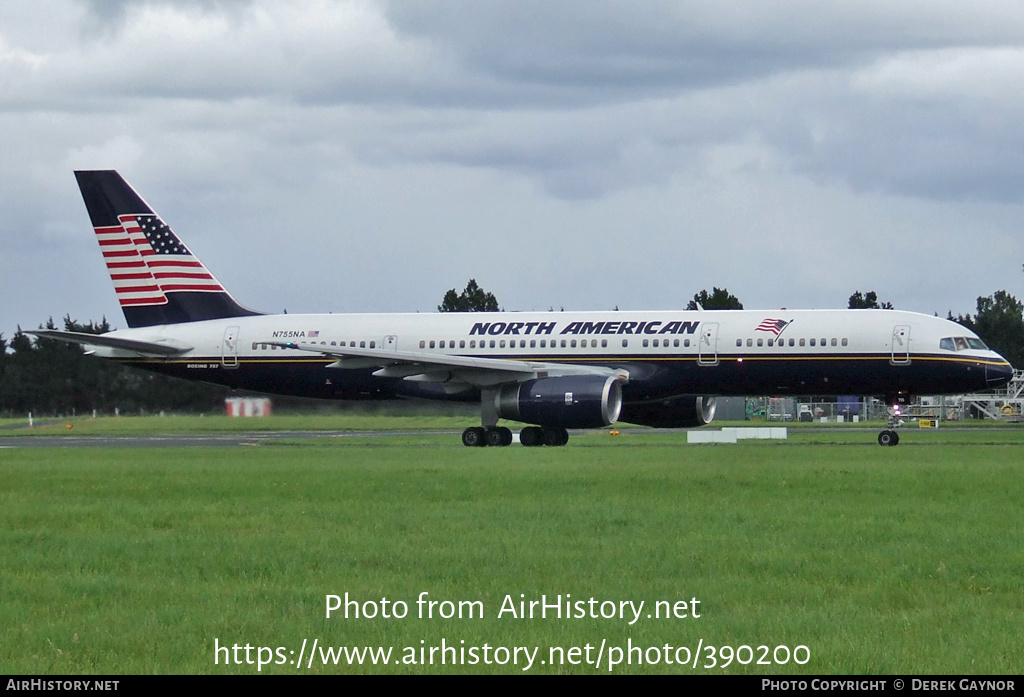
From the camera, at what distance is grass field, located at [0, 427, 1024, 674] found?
934cm

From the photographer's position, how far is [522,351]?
4153cm

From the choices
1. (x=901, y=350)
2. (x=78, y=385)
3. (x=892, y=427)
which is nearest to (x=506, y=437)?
(x=892, y=427)

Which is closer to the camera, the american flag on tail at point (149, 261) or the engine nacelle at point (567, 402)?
the engine nacelle at point (567, 402)

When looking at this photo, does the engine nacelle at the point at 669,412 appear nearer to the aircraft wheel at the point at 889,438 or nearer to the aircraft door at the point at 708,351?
the aircraft door at the point at 708,351

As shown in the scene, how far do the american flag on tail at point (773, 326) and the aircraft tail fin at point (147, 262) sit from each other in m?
17.0

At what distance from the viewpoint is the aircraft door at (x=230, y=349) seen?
44562 millimetres

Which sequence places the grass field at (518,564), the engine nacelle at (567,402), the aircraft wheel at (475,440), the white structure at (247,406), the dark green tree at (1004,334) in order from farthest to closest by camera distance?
1. the dark green tree at (1004,334)
2. the white structure at (247,406)
3. the aircraft wheel at (475,440)
4. the engine nacelle at (567,402)
5. the grass field at (518,564)

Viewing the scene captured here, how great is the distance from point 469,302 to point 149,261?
7000 centimetres

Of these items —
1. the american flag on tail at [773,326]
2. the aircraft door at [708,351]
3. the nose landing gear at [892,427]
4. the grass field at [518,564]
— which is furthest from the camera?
the aircraft door at [708,351]

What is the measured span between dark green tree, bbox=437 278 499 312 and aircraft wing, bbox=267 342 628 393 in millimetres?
67838

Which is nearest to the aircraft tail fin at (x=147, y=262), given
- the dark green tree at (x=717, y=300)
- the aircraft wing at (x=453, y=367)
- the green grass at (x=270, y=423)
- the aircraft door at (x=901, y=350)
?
the green grass at (x=270, y=423)

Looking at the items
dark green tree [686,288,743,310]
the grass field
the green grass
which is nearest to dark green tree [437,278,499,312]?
dark green tree [686,288,743,310]

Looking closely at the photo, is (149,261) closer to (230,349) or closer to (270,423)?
(230,349)

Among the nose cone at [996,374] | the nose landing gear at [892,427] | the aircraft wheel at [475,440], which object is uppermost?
the nose cone at [996,374]
